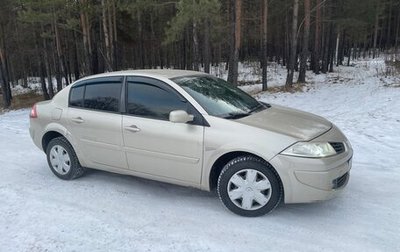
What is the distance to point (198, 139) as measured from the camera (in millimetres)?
4281

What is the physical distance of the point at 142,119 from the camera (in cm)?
468

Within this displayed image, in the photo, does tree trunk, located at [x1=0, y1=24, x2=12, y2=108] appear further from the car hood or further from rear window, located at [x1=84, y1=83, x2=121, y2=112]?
the car hood

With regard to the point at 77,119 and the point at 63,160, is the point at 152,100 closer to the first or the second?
the point at 77,119

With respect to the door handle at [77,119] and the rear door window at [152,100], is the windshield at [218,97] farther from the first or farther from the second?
the door handle at [77,119]

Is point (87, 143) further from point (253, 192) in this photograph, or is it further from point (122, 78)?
point (253, 192)

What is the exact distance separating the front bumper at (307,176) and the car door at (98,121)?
2120 mm

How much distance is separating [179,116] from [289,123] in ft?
4.26

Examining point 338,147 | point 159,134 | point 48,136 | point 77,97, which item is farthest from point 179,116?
point 48,136

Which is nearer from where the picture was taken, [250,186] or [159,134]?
[250,186]

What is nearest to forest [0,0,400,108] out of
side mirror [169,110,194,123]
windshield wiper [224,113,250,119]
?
windshield wiper [224,113,250,119]

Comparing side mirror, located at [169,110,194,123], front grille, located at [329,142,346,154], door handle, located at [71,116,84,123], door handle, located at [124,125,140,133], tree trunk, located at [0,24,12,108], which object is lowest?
tree trunk, located at [0,24,12,108]

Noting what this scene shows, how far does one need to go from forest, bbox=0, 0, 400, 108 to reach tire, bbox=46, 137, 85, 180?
961cm

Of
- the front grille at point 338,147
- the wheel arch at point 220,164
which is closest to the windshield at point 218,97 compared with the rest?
the wheel arch at point 220,164

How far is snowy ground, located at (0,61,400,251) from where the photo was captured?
3664 mm
